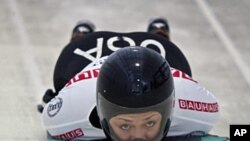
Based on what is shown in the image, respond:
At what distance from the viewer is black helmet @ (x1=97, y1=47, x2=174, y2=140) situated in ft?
6.01

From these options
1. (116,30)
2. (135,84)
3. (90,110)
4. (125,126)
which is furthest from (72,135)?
(116,30)

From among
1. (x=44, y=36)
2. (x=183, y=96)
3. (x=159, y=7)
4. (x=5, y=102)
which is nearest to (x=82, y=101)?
(x=183, y=96)

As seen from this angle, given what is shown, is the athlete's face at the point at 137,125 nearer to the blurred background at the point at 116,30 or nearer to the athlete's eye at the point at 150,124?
the athlete's eye at the point at 150,124

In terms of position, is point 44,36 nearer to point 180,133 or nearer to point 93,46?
point 93,46

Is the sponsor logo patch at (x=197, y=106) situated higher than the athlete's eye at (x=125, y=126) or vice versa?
the sponsor logo patch at (x=197, y=106)

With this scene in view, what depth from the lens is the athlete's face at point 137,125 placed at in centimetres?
188

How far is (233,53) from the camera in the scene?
134 inches

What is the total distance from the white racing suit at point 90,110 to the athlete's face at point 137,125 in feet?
0.83

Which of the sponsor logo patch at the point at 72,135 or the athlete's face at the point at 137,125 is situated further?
the sponsor logo patch at the point at 72,135

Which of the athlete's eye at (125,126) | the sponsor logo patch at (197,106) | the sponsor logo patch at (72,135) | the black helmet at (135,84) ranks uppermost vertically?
the black helmet at (135,84)

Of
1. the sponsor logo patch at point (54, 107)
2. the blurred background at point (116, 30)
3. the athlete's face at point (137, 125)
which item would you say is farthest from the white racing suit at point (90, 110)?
the blurred background at point (116, 30)

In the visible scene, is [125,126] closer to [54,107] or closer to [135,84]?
[135,84]

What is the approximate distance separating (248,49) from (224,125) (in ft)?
2.83

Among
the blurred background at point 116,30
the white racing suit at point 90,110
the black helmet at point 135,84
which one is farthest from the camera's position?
the blurred background at point 116,30
